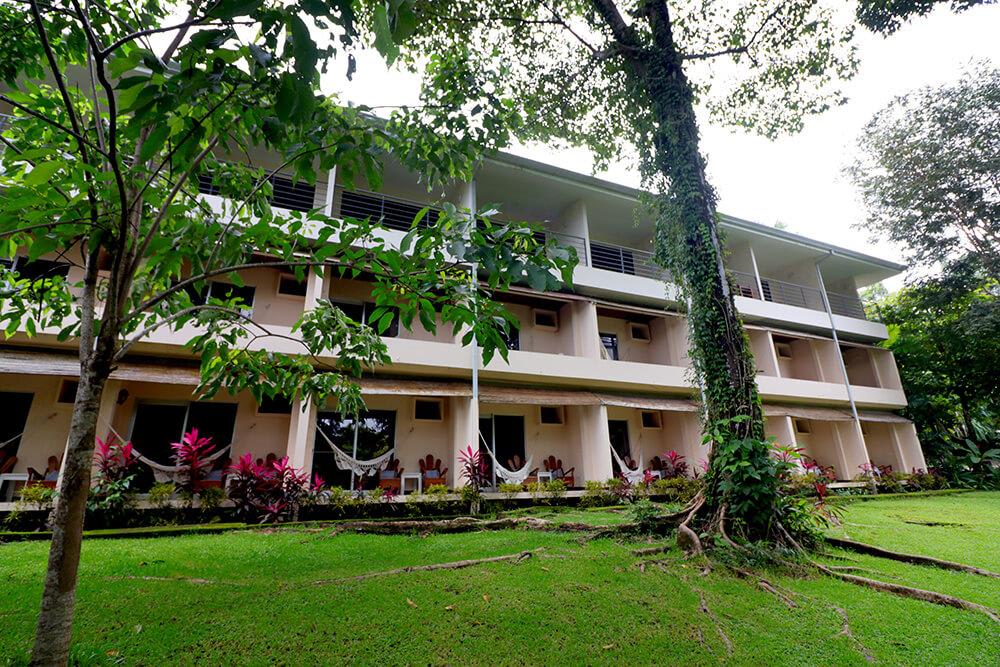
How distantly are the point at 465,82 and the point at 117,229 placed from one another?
183 centimetres

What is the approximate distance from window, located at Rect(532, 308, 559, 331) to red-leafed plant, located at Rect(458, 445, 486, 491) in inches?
162

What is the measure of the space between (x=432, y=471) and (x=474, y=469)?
1.51 metres

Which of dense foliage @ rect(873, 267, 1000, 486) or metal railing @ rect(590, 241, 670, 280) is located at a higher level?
metal railing @ rect(590, 241, 670, 280)

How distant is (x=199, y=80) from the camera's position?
1.08 meters

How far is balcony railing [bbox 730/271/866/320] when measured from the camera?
13914 mm

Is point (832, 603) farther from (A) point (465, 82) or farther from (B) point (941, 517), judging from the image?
(B) point (941, 517)

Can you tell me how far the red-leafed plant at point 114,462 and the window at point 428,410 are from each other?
15.2 ft

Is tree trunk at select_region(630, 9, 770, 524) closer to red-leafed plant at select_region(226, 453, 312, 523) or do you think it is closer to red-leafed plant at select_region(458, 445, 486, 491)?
red-leafed plant at select_region(458, 445, 486, 491)

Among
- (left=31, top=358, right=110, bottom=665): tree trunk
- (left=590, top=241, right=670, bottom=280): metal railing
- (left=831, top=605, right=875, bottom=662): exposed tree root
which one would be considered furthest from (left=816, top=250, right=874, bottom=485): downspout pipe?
(left=31, top=358, right=110, bottom=665): tree trunk

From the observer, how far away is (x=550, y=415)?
34.3 feet

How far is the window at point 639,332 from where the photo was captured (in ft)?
39.4

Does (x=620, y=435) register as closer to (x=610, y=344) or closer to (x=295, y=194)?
(x=610, y=344)

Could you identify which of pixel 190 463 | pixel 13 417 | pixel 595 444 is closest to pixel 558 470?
pixel 595 444

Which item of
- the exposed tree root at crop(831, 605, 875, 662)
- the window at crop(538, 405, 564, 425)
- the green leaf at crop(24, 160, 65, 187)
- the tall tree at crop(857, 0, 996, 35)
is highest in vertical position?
the tall tree at crop(857, 0, 996, 35)
